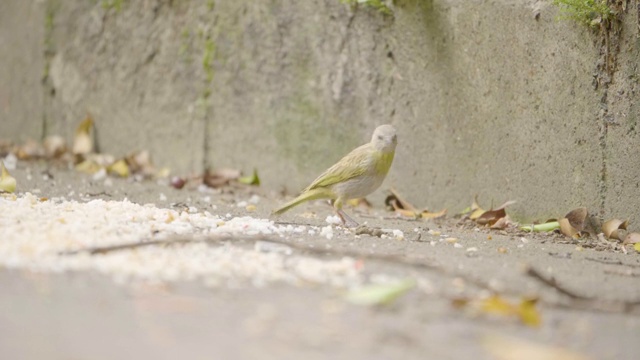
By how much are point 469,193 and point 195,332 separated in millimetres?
3407

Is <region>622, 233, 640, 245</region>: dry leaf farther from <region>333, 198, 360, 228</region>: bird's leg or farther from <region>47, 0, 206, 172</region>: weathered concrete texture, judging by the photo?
<region>47, 0, 206, 172</region>: weathered concrete texture

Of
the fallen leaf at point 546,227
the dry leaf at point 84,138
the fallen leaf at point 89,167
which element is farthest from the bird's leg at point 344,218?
the dry leaf at point 84,138

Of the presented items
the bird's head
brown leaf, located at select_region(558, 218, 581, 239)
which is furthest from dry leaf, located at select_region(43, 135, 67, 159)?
brown leaf, located at select_region(558, 218, 581, 239)

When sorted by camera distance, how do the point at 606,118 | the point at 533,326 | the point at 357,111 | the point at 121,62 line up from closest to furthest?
the point at 533,326 < the point at 606,118 < the point at 357,111 < the point at 121,62

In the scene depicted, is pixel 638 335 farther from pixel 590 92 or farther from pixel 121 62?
pixel 121 62

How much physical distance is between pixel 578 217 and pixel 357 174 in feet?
4.16

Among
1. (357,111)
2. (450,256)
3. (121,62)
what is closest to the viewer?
(450,256)

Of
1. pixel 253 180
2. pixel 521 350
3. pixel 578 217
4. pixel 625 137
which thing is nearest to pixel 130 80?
pixel 253 180

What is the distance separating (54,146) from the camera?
352 inches

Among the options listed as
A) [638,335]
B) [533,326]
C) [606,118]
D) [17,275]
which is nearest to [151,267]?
[17,275]

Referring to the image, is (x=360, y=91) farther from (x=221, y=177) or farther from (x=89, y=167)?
(x=89, y=167)

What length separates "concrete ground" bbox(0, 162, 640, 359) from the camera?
9.05ft

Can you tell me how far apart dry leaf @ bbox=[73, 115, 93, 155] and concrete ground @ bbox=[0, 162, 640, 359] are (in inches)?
193

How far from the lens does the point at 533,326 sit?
303 centimetres
